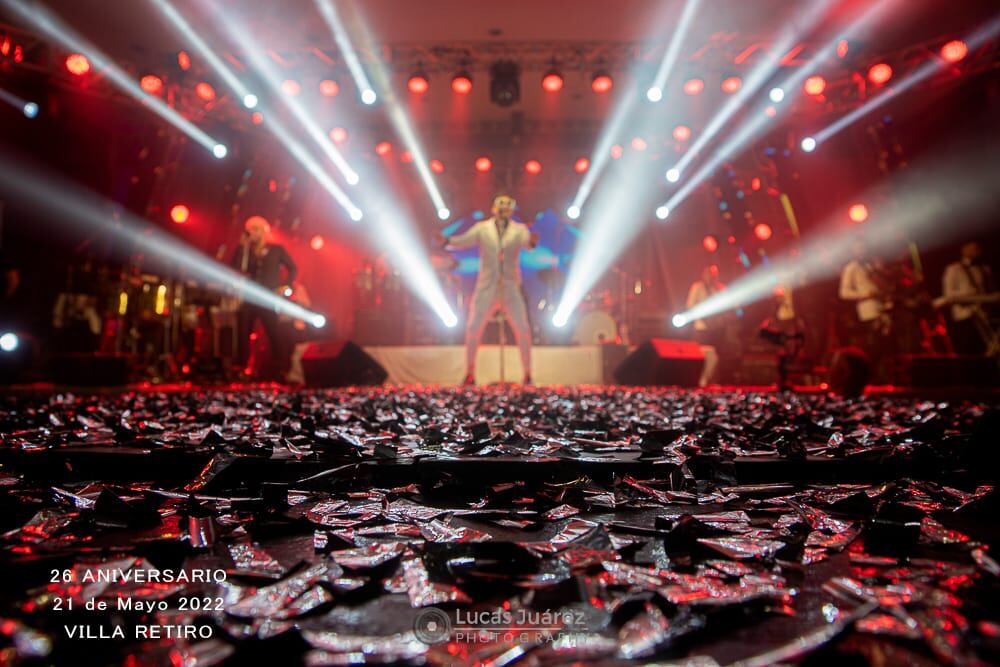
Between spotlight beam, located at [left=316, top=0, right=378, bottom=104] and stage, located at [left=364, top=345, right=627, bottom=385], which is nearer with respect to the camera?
spotlight beam, located at [left=316, top=0, right=378, bottom=104]

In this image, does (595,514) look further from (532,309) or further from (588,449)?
(532,309)

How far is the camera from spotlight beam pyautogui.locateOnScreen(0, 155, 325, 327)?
8406 mm

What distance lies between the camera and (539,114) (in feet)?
38.8

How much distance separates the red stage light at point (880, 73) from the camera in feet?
25.7

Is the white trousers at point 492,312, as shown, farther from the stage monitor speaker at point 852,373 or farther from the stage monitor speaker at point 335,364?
the stage monitor speaker at point 852,373

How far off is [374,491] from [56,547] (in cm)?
72

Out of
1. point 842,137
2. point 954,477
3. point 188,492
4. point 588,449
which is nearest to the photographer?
point 188,492

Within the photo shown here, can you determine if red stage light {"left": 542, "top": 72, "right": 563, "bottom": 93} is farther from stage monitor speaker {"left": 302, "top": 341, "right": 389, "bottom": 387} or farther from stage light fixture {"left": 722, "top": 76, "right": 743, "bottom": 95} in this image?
stage monitor speaker {"left": 302, "top": 341, "right": 389, "bottom": 387}

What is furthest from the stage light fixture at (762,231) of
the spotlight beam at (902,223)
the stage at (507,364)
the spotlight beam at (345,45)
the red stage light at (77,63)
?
the red stage light at (77,63)

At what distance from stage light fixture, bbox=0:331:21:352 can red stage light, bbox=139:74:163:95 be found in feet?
13.4

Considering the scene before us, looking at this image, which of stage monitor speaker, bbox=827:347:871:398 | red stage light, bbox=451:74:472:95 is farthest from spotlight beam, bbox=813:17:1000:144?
red stage light, bbox=451:74:472:95

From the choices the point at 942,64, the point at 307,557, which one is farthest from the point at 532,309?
the point at 307,557

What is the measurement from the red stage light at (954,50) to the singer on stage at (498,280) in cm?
617

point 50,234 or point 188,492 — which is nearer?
point 188,492
